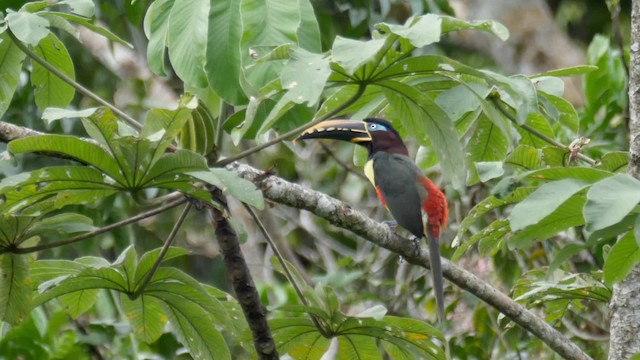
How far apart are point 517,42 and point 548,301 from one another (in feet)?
16.4

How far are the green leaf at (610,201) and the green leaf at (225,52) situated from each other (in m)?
0.74

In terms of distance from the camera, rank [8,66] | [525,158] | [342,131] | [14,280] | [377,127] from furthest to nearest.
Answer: [377,127] → [342,131] → [525,158] → [8,66] → [14,280]

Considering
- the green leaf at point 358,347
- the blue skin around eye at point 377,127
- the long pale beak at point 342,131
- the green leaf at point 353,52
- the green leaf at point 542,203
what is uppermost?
the green leaf at point 353,52

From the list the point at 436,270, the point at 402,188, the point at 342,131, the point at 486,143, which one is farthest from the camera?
the point at 402,188

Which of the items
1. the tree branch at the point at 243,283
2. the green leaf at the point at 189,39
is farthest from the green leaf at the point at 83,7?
the tree branch at the point at 243,283

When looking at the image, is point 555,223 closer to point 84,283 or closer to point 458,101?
point 458,101

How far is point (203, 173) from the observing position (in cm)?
188

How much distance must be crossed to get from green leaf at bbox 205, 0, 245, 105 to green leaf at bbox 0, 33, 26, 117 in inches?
22.3

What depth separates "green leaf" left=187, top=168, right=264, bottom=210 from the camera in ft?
6.10

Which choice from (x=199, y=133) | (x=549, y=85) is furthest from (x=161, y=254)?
(x=549, y=85)

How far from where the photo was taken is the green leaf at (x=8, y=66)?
7.96 ft

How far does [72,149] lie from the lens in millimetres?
1958

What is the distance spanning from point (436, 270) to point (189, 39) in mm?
1203

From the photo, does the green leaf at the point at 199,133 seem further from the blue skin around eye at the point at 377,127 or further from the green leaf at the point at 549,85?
the blue skin around eye at the point at 377,127
